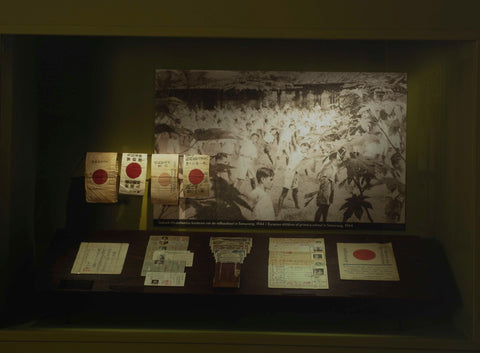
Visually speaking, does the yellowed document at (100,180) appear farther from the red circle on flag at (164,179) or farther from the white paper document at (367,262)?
the white paper document at (367,262)

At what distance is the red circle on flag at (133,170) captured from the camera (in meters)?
2.87

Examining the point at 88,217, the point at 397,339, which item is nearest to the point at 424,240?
the point at 397,339

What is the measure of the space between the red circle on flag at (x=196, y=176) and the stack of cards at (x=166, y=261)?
354 mm

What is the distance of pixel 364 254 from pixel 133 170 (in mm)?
1497

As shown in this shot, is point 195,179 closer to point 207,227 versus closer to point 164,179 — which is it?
point 164,179

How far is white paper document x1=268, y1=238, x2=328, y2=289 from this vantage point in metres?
2.63

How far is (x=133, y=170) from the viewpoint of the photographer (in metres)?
2.87

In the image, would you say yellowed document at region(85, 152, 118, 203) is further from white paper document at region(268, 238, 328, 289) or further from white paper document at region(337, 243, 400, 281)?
white paper document at region(337, 243, 400, 281)

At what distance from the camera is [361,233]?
288 centimetres

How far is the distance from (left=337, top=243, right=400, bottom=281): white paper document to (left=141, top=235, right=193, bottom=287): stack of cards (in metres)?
0.91

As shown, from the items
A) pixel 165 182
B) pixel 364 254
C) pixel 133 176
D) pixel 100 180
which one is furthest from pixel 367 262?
pixel 100 180
